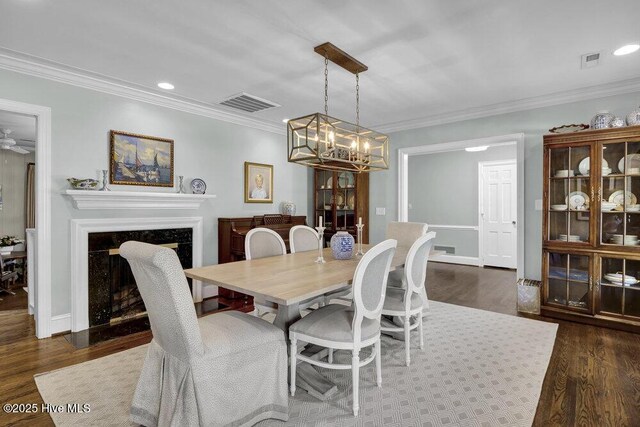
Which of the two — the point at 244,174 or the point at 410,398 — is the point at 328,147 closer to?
the point at 410,398

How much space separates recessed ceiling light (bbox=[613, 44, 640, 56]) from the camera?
8.81 feet

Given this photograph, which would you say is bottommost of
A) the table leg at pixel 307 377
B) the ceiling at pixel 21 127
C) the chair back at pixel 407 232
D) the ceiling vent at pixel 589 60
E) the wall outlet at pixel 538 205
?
the table leg at pixel 307 377

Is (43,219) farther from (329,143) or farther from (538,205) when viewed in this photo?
(538,205)

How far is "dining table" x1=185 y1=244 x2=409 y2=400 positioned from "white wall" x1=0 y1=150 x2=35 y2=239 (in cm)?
570

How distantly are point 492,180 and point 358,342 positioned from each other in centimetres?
561

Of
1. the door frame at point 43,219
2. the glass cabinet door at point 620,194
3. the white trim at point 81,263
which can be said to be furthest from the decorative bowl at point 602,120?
the door frame at point 43,219

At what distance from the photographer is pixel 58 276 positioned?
3182 millimetres

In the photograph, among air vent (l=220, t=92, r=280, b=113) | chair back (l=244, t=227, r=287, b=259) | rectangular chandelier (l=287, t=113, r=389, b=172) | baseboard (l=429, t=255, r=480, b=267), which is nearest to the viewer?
rectangular chandelier (l=287, t=113, r=389, b=172)

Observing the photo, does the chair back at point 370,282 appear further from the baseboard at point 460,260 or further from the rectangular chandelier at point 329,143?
the baseboard at point 460,260

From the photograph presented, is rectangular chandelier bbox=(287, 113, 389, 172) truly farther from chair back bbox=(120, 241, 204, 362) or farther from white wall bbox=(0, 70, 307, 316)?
white wall bbox=(0, 70, 307, 316)

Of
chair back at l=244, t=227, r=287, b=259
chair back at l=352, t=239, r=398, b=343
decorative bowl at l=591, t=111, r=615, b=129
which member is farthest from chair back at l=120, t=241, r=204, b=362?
decorative bowl at l=591, t=111, r=615, b=129

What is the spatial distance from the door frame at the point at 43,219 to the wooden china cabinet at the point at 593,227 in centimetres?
504

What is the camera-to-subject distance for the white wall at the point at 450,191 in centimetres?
665

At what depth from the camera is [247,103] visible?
4066 millimetres
